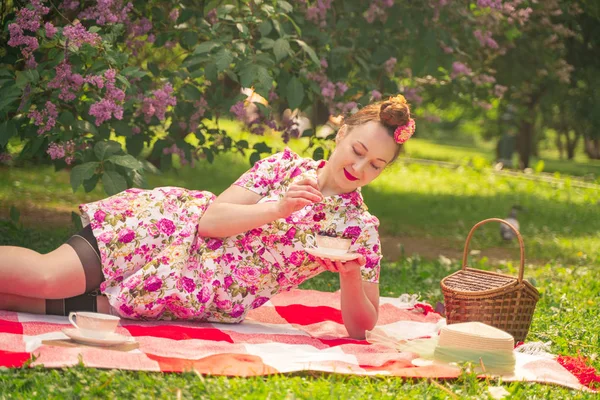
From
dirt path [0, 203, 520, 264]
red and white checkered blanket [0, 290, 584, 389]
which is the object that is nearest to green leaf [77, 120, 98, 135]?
red and white checkered blanket [0, 290, 584, 389]

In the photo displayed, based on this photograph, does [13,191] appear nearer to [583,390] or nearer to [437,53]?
[437,53]

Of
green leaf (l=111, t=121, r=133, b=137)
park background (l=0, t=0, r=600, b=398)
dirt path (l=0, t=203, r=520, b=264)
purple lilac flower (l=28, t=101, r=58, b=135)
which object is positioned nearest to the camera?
park background (l=0, t=0, r=600, b=398)

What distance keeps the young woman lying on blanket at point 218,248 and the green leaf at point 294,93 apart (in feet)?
4.51

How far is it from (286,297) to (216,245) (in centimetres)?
106

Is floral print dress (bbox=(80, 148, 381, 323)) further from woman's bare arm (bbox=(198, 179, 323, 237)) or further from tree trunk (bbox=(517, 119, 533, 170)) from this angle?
tree trunk (bbox=(517, 119, 533, 170))

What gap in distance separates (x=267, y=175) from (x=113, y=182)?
953 mm

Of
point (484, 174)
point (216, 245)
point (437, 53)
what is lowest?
point (484, 174)

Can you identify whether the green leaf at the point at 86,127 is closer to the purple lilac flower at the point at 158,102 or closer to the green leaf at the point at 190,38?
the purple lilac flower at the point at 158,102

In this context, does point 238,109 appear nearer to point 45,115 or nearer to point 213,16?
point 213,16

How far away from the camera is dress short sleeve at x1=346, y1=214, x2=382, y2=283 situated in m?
3.71

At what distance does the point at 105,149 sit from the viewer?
4520 mm

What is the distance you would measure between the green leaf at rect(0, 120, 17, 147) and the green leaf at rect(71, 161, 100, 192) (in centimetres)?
42

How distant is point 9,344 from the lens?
3018 mm

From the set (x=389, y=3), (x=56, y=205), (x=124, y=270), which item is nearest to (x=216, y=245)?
(x=124, y=270)
